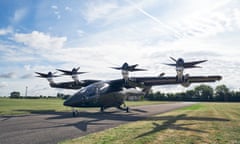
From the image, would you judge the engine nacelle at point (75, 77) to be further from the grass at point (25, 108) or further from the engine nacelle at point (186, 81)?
the engine nacelle at point (186, 81)

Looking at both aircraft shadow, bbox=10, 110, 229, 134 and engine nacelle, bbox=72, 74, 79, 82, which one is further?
engine nacelle, bbox=72, 74, 79, 82

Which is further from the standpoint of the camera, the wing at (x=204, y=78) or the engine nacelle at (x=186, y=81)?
the wing at (x=204, y=78)

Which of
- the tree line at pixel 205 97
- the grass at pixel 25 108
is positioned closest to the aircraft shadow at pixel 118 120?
the grass at pixel 25 108

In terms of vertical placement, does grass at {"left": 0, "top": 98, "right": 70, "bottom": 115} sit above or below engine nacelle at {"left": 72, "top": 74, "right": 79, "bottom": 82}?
below

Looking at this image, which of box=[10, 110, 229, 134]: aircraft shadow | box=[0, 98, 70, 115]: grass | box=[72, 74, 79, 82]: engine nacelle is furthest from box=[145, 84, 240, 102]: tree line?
box=[10, 110, 229, 134]: aircraft shadow

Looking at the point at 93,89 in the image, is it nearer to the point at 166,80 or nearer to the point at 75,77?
the point at 166,80

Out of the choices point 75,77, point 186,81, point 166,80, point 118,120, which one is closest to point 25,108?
point 75,77

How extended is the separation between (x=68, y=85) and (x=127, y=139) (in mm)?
23415

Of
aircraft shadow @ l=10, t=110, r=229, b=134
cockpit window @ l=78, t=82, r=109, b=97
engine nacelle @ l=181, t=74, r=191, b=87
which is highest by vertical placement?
engine nacelle @ l=181, t=74, r=191, b=87

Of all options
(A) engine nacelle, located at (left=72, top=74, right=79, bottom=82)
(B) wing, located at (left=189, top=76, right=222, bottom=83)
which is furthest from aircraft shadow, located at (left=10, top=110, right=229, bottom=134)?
(A) engine nacelle, located at (left=72, top=74, right=79, bottom=82)

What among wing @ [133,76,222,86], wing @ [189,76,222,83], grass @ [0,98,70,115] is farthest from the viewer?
grass @ [0,98,70,115]

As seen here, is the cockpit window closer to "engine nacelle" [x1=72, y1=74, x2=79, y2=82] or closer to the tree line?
"engine nacelle" [x1=72, y1=74, x2=79, y2=82]

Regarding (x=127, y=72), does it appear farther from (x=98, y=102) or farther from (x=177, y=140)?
(x=177, y=140)

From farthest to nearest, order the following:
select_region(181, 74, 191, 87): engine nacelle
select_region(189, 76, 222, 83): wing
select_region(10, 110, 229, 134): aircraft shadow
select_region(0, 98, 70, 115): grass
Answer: select_region(0, 98, 70, 115): grass
select_region(189, 76, 222, 83): wing
select_region(181, 74, 191, 87): engine nacelle
select_region(10, 110, 229, 134): aircraft shadow
